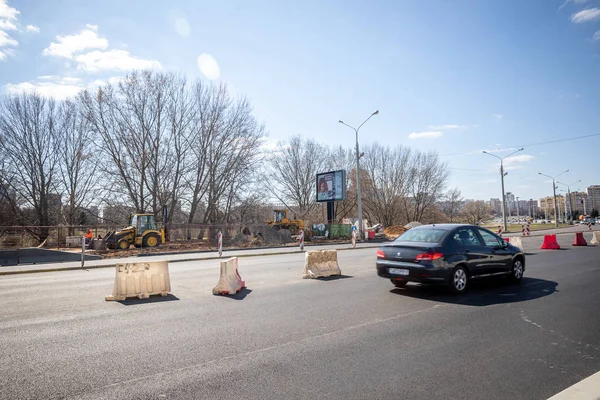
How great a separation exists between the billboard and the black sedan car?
31949 mm

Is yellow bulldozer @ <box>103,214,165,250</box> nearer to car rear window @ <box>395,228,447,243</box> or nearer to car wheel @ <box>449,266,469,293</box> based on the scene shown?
car rear window @ <box>395,228,447,243</box>

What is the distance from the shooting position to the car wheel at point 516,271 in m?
9.72

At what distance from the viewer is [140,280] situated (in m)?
8.30

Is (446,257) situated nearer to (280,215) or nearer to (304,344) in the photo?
(304,344)

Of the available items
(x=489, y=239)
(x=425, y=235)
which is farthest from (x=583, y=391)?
(x=489, y=239)

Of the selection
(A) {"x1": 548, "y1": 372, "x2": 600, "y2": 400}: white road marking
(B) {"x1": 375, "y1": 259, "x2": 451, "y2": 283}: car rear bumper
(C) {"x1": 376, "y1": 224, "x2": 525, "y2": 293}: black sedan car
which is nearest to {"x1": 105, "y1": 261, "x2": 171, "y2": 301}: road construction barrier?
(C) {"x1": 376, "y1": 224, "x2": 525, "y2": 293}: black sedan car

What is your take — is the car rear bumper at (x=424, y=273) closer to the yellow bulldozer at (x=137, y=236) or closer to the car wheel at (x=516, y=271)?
the car wheel at (x=516, y=271)

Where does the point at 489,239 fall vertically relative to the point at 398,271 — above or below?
above

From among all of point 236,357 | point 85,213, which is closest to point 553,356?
point 236,357

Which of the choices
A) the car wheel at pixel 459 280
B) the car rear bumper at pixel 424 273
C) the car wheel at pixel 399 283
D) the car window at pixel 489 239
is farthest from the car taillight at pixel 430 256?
the car window at pixel 489 239

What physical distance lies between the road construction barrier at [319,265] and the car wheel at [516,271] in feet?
14.8

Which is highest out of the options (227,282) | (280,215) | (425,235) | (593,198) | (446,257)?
(593,198)

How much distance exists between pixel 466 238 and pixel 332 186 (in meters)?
33.5

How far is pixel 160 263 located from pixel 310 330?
452 cm
